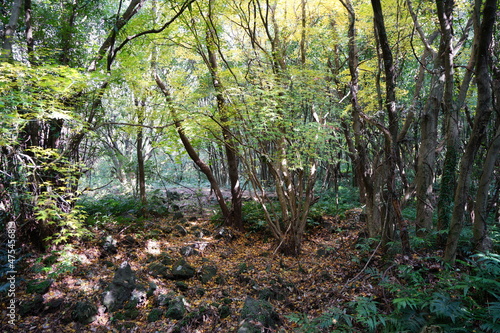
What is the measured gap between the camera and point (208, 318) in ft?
13.0

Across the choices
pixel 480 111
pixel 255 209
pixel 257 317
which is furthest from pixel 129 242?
pixel 480 111

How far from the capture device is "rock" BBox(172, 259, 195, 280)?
16.9 feet

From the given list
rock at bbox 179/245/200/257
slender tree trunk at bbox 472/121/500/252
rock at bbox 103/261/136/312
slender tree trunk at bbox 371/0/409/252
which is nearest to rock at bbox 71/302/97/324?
rock at bbox 103/261/136/312

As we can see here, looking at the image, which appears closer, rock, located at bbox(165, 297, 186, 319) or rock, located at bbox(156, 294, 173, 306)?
rock, located at bbox(165, 297, 186, 319)

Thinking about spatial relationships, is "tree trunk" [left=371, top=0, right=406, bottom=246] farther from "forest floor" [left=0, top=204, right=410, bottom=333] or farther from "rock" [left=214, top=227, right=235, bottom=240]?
"rock" [left=214, top=227, right=235, bottom=240]

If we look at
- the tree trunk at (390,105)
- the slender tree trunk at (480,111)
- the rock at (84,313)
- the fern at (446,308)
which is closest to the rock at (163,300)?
the rock at (84,313)

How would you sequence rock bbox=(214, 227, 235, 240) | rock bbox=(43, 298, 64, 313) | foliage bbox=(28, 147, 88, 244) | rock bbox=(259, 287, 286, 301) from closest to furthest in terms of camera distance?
rock bbox=(43, 298, 64, 313) → foliage bbox=(28, 147, 88, 244) → rock bbox=(259, 287, 286, 301) → rock bbox=(214, 227, 235, 240)

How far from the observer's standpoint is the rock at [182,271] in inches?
202

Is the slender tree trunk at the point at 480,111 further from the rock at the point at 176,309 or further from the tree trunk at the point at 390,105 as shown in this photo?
the rock at the point at 176,309

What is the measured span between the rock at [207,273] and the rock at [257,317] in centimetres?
140

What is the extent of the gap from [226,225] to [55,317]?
507 cm

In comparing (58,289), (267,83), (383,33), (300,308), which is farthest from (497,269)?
(58,289)

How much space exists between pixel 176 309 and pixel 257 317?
49.3 inches

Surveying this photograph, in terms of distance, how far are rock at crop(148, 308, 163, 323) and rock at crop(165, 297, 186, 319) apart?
3.9 inches
